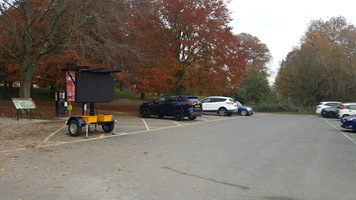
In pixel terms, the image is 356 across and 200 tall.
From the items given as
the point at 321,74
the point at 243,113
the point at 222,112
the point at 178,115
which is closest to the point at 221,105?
A: the point at 222,112

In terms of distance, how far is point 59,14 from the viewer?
15.5 metres

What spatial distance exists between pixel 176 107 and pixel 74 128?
9.01 metres

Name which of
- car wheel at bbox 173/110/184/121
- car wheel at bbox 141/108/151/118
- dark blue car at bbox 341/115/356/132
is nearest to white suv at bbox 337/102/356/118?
dark blue car at bbox 341/115/356/132

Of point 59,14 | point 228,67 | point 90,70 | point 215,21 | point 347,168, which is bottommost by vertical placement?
point 347,168

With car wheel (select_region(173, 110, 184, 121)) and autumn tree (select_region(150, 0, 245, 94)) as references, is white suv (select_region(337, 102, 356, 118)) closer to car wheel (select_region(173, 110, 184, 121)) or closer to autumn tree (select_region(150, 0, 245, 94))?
autumn tree (select_region(150, 0, 245, 94))

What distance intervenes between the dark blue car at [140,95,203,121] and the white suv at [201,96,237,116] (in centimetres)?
568

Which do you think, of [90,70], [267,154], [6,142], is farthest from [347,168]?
[6,142]

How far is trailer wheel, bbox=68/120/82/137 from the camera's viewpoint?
10.8 m

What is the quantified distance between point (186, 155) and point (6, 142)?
19.1 feet

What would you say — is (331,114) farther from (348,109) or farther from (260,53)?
(260,53)

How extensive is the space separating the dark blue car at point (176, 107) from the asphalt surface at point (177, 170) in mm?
8613

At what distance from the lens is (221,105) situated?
82.6ft

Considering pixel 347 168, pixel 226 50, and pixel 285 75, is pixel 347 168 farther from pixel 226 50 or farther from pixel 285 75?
pixel 285 75

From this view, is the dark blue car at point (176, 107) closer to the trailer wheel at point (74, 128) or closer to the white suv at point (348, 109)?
the trailer wheel at point (74, 128)
